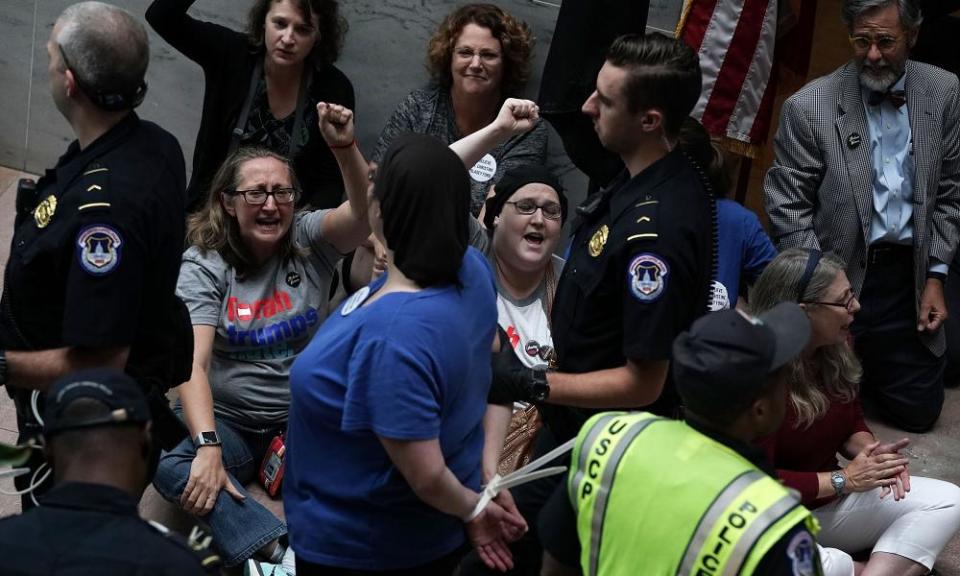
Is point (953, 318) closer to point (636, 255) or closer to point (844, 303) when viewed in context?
point (844, 303)

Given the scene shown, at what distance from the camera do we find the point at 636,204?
332 centimetres

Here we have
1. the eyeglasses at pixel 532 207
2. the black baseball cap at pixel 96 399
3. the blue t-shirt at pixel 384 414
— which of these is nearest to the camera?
the black baseball cap at pixel 96 399

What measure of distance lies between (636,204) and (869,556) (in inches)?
69.1

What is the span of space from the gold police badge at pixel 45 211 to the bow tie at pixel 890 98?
3.10m

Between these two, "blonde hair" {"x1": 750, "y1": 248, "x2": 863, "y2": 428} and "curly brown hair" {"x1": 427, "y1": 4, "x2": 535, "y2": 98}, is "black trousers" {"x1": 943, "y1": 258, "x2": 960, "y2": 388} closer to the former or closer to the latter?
"blonde hair" {"x1": 750, "y1": 248, "x2": 863, "y2": 428}

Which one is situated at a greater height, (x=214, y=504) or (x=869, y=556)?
(x=869, y=556)

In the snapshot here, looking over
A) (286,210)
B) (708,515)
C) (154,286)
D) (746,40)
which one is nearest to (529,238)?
(286,210)

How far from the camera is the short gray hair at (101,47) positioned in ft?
10.0

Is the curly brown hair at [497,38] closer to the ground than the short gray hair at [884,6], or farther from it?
closer to the ground

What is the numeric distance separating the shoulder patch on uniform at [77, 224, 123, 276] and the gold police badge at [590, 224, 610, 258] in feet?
3.88

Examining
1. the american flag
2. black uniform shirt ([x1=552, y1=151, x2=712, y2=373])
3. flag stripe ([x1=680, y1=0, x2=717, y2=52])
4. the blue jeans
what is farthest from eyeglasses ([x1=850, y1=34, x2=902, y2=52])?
the blue jeans

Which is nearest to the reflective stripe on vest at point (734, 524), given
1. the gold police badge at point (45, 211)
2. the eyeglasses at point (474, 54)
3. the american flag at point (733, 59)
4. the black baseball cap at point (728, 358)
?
→ the black baseball cap at point (728, 358)

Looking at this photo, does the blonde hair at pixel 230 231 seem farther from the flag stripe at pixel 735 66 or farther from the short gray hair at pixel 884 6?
the short gray hair at pixel 884 6

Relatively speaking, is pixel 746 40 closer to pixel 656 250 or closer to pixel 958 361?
pixel 958 361
